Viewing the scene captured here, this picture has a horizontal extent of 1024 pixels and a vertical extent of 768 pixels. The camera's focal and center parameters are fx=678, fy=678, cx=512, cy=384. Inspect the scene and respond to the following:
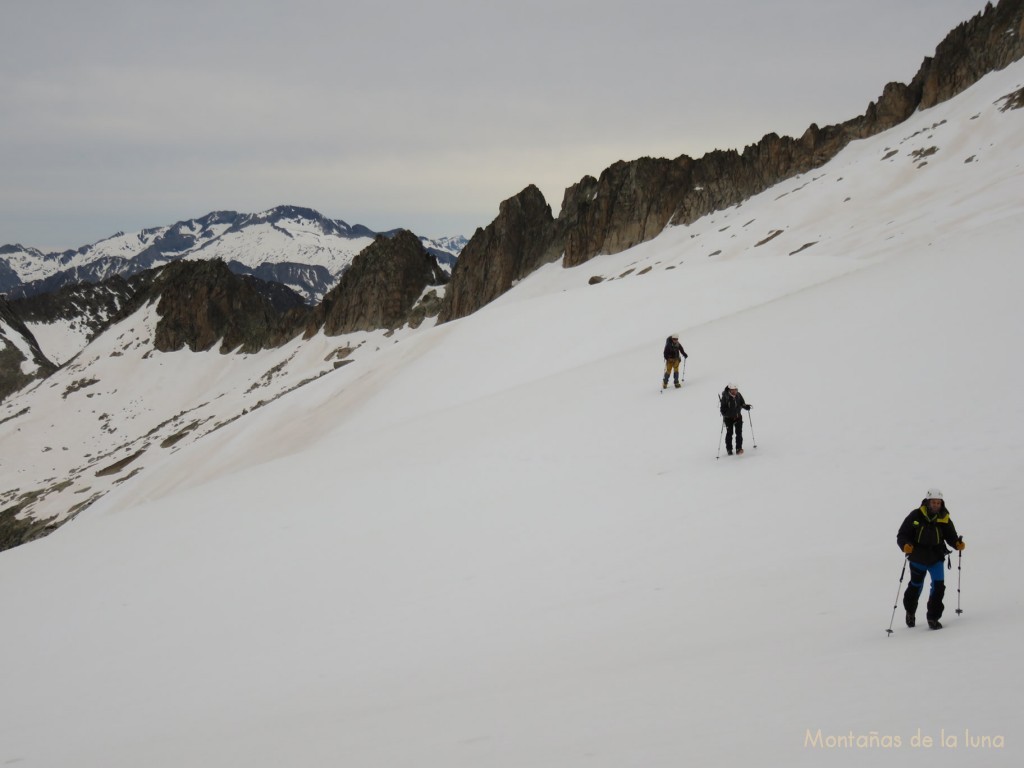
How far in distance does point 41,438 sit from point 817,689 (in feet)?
406

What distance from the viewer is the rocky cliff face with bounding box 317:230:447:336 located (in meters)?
122

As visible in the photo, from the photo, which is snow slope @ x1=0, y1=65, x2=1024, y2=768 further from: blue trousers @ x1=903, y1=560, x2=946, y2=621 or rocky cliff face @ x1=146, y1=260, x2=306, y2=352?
rocky cliff face @ x1=146, y1=260, x2=306, y2=352

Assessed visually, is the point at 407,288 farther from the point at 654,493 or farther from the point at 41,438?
the point at 654,493

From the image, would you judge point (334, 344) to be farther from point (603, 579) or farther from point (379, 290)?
point (603, 579)

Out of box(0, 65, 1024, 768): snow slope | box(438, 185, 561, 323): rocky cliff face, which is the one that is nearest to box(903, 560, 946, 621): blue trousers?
box(0, 65, 1024, 768): snow slope

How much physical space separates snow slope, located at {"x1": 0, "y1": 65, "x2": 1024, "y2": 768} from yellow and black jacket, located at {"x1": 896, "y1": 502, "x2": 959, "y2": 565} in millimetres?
720

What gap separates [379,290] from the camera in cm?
12281

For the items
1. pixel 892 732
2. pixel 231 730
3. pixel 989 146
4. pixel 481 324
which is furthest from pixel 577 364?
pixel 989 146

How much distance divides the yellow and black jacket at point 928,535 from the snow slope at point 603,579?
0.72 metres

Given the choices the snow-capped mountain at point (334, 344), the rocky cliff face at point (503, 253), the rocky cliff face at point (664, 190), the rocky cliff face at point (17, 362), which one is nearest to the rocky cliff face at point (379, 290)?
the snow-capped mountain at point (334, 344)

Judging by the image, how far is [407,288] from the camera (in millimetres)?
125188

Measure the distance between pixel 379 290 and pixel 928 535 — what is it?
120 metres

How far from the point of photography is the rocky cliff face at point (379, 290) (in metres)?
122

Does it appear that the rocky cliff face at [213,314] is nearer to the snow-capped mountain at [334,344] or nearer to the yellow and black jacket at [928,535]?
the snow-capped mountain at [334,344]
